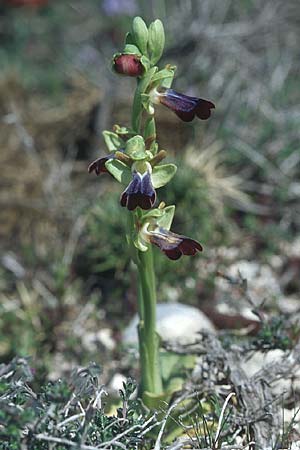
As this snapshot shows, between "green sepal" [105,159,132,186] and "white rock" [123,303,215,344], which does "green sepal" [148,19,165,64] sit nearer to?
"green sepal" [105,159,132,186]

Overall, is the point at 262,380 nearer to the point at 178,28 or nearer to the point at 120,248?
the point at 120,248

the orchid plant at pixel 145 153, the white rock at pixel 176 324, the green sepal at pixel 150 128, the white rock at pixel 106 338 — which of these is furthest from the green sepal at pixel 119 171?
the white rock at pixel 106 338

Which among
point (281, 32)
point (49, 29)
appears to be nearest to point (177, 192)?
point (281, 32)

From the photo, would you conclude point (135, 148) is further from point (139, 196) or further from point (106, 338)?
point (106, 338)

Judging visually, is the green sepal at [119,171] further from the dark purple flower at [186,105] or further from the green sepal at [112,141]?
the dark purple flower at [186,105]

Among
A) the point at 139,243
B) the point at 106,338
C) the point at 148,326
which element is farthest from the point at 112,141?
the point at 106,338
